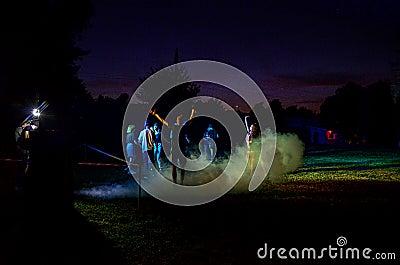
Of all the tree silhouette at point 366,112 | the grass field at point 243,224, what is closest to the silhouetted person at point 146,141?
the grass field at point 243,224

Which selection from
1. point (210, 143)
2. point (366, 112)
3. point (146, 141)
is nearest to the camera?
point (146, 141)

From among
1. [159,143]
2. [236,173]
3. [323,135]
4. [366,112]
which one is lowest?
[236,173]

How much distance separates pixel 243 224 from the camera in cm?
852

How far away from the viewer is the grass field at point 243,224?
6.87 meters

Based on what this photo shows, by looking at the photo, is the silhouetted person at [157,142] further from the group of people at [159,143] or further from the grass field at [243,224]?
the grass field at [243,224]

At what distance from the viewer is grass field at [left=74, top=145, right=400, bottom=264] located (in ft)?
22.5

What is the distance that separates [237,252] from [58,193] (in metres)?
3.29

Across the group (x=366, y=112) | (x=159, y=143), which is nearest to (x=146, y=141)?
(x=159, y=143)

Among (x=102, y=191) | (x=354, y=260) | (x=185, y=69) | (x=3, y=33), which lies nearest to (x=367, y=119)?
(x=185, y=69)

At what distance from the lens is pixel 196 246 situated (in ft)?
23.4

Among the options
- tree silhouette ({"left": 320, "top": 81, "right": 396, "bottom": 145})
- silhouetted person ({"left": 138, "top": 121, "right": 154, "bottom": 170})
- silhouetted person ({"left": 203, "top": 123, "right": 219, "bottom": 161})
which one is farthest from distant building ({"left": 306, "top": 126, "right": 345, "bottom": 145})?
silhouetted person ({"left": 138, "top": 121, "right": 154, "bottom": 170})

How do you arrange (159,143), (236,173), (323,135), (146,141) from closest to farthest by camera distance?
1. (146,141)
2. (159,143)
3. (236,173)
4. (323,135)

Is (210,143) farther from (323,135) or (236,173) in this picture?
(323,135)

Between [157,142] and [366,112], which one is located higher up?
[366,112]
